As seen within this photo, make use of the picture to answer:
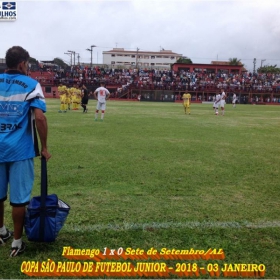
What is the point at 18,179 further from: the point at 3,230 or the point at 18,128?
the point at 3,230

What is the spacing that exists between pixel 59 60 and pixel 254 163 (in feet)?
336

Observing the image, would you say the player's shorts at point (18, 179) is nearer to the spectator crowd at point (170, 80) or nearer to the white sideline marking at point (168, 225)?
the white sideline marking at point (168, 225)

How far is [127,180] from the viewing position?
5.64 meters

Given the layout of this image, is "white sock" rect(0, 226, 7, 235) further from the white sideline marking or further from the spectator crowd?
the spectator crowd

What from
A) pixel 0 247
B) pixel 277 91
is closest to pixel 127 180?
pixel 0 247

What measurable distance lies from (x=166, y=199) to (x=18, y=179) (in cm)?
234

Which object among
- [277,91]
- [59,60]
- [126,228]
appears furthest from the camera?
[59,60]

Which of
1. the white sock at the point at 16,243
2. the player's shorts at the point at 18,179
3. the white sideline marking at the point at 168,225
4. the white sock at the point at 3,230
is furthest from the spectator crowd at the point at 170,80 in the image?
the white sock at the point at 16,243

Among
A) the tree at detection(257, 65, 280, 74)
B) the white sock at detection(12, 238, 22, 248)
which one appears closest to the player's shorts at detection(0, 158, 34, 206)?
the white sock at detection(12, 238, 22, 248)

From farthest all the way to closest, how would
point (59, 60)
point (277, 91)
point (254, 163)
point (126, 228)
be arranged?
point (59, 60) → point (277, 91) → point (254, 163) → point (126, 228)

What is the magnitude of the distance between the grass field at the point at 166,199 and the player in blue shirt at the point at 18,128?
0.61 metres

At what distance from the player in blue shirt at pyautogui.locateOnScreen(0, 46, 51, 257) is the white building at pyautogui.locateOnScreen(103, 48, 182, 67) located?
112 metres

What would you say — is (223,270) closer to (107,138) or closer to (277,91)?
(107,138)

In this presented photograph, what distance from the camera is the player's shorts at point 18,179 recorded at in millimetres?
3076
